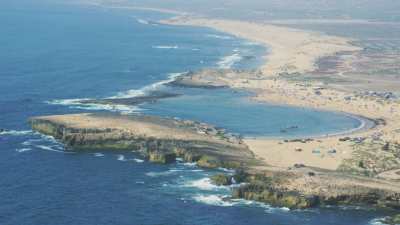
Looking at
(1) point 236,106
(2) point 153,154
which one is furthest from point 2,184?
(1) point 236,106

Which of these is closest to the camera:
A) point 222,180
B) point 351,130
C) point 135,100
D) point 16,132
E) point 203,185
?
point 203,185

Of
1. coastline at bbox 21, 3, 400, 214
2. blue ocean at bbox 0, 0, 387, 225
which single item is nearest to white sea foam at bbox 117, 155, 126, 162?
blue ocean at bbox 0, 0, 387, 225

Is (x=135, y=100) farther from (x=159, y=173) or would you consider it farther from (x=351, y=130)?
(x=159, y=173)

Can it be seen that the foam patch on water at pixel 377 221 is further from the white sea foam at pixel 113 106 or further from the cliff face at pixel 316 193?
the white sea foam at pixel 113 106

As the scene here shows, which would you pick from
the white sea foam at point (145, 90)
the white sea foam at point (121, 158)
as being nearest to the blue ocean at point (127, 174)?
the white sea foam at point (121, 158)

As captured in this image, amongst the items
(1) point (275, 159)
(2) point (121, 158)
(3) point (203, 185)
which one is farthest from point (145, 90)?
(3) point (203, 185)

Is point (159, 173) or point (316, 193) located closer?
point (316, 193)
